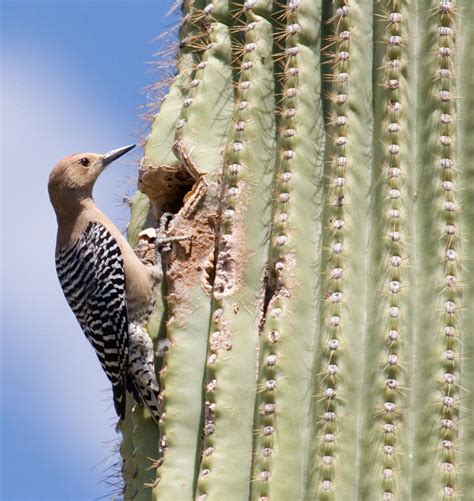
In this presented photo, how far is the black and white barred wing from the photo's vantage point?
5.57 metres

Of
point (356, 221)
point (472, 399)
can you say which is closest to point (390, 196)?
point (356, 221)

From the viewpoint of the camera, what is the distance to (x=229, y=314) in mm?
4254

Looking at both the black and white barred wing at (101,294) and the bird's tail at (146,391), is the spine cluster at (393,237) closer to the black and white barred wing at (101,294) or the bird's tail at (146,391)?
the bird's tail at (146,391)

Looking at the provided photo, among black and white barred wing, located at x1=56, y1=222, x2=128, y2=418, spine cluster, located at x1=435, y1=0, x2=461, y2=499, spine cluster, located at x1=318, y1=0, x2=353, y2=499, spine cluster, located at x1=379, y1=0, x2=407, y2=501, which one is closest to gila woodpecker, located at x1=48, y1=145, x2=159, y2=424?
black and white barred wing, located at x1=56, y1=222, x2=128, y2=418

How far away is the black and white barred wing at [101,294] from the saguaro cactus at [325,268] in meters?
0.80

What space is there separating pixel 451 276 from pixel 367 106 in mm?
770

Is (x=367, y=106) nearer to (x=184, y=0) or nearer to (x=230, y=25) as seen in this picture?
(x=230, y=25)

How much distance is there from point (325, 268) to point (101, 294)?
6.92ft

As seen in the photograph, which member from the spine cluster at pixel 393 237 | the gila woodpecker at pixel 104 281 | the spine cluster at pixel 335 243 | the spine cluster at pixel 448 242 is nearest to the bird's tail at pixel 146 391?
the gila woodpecker at pixel 104 281

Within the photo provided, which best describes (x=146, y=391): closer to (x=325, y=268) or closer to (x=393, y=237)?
(x=325, y=268)

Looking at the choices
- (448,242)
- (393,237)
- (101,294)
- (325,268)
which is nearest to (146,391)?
(101,294)

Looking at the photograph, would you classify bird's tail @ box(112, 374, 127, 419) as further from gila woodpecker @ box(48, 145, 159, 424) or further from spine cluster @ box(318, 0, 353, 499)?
spine cluster @ box(318, 0, 353, 499)

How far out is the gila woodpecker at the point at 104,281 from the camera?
17.4 feet

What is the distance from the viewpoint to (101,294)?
5809 mm
